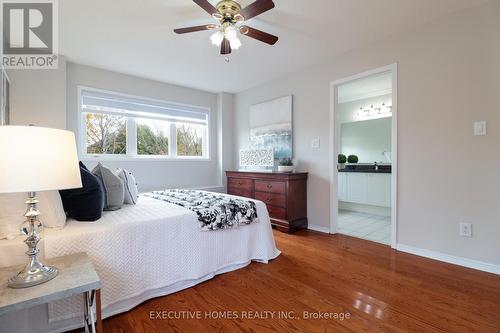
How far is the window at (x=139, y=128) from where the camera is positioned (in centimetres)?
365

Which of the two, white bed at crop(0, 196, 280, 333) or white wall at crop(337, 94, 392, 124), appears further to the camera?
white wall at crop(337, 94, 392, 124)

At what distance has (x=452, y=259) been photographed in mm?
2389

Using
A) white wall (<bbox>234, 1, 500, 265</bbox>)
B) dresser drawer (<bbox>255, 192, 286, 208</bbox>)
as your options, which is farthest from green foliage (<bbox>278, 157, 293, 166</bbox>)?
white wall (<bbox>234, 1, 500, 265</bbox>)

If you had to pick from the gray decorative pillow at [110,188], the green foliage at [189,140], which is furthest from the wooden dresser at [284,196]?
the gray decorative pillow at [110,188]

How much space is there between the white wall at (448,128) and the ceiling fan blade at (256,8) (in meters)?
1.75

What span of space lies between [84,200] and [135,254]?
501 mm

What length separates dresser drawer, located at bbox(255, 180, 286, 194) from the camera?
3486mm

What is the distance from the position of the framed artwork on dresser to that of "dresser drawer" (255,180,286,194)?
3.12 meters

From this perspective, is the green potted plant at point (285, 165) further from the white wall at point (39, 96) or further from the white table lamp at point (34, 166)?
A: the white wall at point (39, 96)

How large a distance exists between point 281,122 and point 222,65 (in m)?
1.29

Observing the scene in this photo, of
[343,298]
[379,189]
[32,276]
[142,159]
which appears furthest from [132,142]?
[379,189]

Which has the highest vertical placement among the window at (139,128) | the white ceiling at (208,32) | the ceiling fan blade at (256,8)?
the white ceiling at (208,32)

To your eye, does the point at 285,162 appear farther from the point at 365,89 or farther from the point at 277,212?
the point at 365,89

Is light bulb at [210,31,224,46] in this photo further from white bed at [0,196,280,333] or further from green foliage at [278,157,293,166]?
green foliage at [278,157,293,166]
